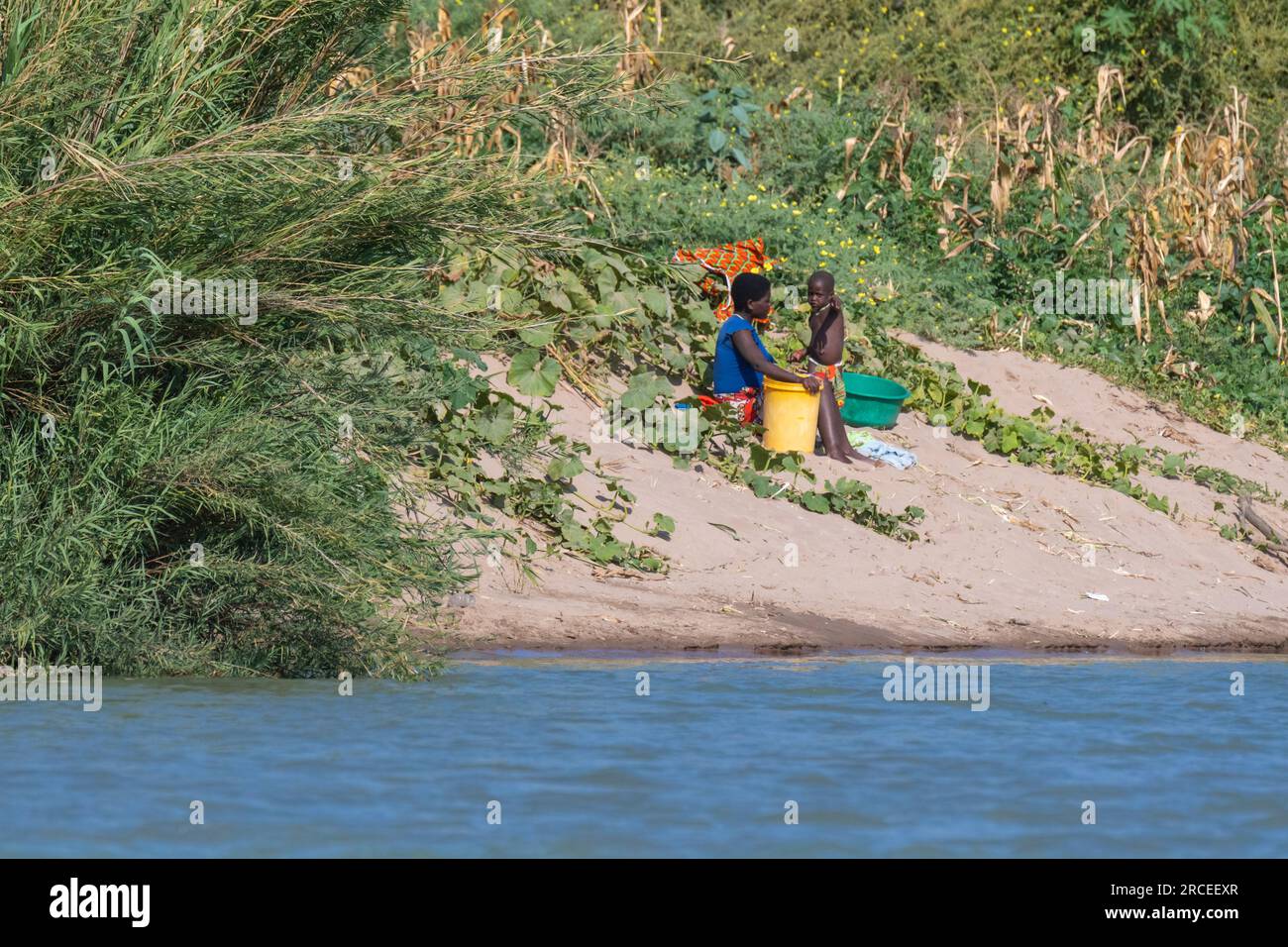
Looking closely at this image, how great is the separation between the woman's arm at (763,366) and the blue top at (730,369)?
112mm

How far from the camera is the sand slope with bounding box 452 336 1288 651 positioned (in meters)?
9.34

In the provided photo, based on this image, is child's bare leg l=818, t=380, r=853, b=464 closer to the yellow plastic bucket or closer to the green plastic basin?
the yellow plastic bucket

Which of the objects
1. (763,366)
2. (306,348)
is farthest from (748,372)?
(306,348)

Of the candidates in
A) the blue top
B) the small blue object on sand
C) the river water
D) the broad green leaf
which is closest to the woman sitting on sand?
the blue top

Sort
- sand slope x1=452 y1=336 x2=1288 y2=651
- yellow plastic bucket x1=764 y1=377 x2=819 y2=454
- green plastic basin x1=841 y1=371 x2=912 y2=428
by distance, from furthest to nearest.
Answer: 1. green plastic basin x1=841 y1=371 x2=912 y2=428
2. yellow plastic bucket x1=764 y1=377 x2=819 y2=454
3. sand slope x1=452 y1=336 x2=1288 y2=651

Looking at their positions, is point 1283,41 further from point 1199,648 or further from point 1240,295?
point 1199,648

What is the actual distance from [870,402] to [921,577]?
2.22m

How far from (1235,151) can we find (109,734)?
11.8 meters

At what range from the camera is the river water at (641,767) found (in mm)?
5566

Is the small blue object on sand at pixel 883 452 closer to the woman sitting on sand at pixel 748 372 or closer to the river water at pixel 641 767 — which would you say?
the woman sitting on sand at pixel 748 372

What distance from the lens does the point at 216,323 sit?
24.3 feet

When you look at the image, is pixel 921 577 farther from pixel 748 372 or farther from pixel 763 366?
pixel 748 372

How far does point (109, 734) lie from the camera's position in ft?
21.9

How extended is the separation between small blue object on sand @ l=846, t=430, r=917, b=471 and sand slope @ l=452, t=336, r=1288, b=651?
0.35 ft
